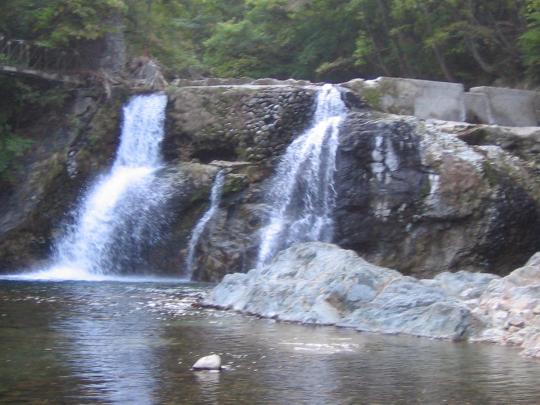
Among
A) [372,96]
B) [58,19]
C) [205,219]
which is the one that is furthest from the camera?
[58,19]

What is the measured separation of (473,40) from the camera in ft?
85.8

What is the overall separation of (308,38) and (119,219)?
1373 centimetres

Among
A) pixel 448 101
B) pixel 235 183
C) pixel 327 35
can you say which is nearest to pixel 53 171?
pixel 235 183

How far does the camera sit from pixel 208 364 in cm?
814

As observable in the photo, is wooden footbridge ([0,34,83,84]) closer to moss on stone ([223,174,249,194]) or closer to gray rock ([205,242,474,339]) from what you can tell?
moss on stone ([223,174,249,194])

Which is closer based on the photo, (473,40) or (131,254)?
(131,254)

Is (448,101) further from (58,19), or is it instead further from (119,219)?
(58,19)

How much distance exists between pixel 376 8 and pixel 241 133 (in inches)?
410

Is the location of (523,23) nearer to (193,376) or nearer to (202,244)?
(202,244)

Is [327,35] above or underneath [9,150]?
above

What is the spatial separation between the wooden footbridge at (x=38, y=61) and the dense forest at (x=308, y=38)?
301 mm

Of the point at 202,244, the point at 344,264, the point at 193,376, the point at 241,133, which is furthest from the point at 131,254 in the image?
the point at 193,376

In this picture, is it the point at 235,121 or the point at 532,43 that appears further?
the point at 532,43

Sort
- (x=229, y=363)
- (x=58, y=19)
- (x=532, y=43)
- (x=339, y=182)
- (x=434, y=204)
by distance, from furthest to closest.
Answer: (x=532, y=43) → (x=58, y=19) → (x=339, y=182) → (x=434, y=204) → (x=229, y=363)
